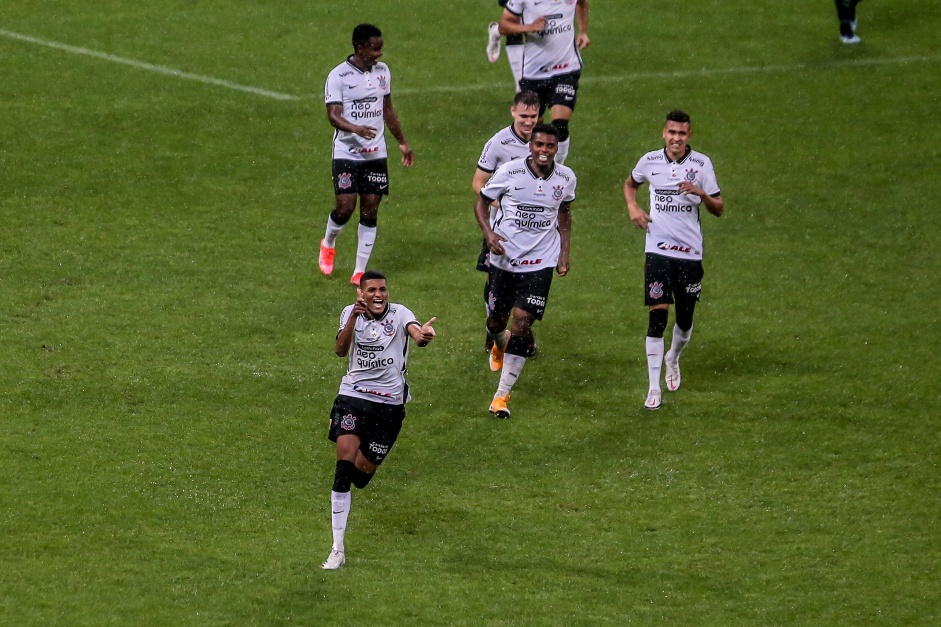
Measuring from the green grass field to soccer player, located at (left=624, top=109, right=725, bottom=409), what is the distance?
3.58ft

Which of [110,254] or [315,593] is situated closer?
[315,593]

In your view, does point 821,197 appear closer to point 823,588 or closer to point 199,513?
point 823,588

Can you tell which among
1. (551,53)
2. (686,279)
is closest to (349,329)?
(686,279)

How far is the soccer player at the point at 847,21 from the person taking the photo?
77.7 feet

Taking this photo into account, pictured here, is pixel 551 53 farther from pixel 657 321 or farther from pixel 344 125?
pixel 657 321

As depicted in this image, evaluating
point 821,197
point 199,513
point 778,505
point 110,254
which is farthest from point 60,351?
point 821,197

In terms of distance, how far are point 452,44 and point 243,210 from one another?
22.0 ft

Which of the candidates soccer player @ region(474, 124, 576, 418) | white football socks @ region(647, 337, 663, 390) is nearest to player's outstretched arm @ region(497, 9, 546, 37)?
soccer player @ region(474, 124, 576, 418)

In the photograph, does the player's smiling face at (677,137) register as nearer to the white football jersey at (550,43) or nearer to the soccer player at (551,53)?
the soccer player at (551,53)

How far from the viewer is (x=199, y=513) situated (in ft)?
38.9

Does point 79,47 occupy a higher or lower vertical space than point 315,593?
higher

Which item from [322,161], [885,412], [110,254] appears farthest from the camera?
[322,161]

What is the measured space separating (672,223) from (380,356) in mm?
3727

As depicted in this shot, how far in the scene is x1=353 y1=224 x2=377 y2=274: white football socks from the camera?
53.5ft
